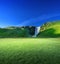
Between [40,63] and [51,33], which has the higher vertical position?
[51,33]

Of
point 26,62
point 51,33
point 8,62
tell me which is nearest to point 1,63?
point 8,62

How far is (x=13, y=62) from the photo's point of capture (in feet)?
126

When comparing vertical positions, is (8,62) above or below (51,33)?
below

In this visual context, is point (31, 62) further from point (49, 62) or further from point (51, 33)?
point (51, 33)

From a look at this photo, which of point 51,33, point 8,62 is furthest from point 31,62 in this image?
point 51,33

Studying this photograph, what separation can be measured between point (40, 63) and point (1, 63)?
659cm

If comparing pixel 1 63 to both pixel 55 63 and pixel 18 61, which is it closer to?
pixel 18 61

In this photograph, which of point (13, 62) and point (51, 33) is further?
point (51, 33)

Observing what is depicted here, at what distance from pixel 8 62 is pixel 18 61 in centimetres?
203

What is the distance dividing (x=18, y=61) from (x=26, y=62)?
5.88ft

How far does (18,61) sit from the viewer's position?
130ft

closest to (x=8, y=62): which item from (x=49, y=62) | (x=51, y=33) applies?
(x=49, y=62)

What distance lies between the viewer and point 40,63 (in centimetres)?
3753

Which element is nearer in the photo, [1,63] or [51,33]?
[1,63]
